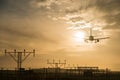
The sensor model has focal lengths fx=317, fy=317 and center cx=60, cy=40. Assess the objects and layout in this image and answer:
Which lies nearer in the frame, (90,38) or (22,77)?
(22,77)

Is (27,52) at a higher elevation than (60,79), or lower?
higher

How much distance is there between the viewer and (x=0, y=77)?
197 feet

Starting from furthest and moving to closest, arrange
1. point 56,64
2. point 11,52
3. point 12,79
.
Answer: point 56,64, point 11,52, point 12,79

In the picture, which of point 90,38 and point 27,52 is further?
point 90,38

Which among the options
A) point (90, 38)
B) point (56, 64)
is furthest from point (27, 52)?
point (56, 64)

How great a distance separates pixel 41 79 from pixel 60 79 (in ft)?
11.7

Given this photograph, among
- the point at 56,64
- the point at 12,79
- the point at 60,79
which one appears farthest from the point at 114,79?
the point at 56,64

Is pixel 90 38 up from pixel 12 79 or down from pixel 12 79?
up

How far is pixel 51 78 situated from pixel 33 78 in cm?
352

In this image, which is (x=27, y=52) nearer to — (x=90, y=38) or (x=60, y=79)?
(x=60, y=79)

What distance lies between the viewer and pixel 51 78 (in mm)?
61188

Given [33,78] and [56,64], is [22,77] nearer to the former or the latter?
[33,78]

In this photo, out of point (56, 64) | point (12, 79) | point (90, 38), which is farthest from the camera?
point (56, 64)

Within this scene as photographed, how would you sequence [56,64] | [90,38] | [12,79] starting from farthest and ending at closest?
[56,64] → [90,38] → [12,79]
